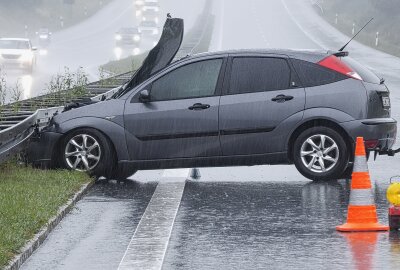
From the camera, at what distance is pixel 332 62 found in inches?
563

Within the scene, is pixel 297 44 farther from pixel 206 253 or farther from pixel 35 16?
pixel 206 253

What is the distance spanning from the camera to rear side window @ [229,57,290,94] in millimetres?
14109

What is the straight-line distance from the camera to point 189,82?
14.3 meters

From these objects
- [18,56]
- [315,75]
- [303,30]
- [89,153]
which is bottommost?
[89,153]

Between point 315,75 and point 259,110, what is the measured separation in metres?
0.80

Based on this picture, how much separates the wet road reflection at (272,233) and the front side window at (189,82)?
1.18 m

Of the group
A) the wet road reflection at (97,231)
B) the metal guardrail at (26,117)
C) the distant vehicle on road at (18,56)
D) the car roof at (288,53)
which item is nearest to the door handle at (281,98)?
the car roof at (288,53)

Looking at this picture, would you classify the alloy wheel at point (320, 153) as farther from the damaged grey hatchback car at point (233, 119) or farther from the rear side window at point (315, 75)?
the rear side window at point (315, 75)

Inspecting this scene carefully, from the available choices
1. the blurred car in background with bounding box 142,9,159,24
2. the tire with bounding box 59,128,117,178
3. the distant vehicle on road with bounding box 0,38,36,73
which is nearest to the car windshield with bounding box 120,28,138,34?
the blurred car in background with bounding box 142,9,159,24

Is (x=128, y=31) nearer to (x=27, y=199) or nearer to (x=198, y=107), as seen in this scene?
(x=198, y=107)

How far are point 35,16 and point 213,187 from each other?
11098cm

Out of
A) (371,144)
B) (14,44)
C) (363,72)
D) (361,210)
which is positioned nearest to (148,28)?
(14,44)

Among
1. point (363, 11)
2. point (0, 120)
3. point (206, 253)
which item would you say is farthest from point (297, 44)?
point (206, 253)

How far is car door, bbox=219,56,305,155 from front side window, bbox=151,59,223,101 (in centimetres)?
21
